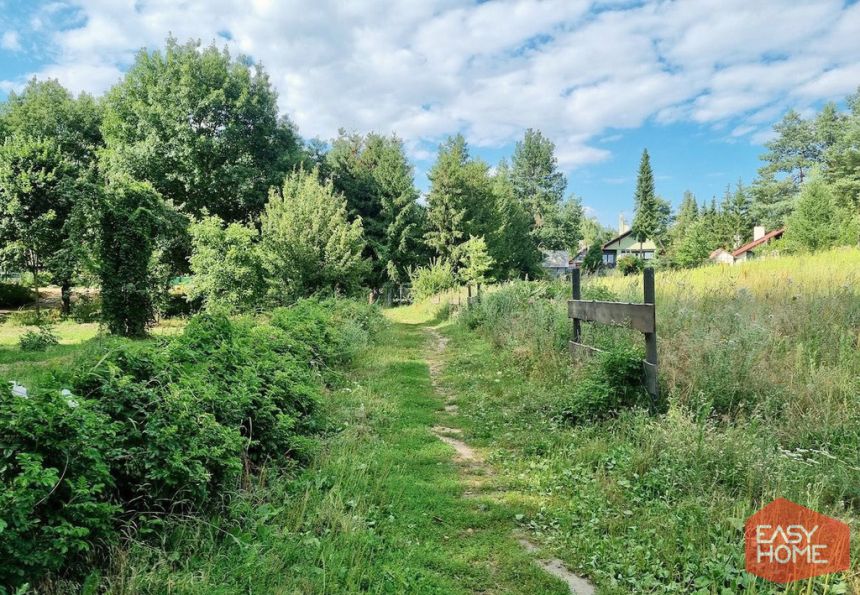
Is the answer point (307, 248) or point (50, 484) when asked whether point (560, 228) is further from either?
point (50, 484)

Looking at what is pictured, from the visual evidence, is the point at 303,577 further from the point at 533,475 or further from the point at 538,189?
the point at 538,189

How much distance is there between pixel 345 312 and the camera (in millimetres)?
12602

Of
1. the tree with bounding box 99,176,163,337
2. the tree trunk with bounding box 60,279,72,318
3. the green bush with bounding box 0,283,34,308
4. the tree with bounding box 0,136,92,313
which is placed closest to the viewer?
the tree with bounding box 99,176,163,337

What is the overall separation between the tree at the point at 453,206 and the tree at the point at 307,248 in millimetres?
21164

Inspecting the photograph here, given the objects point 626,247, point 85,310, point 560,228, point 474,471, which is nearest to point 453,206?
point 560,228

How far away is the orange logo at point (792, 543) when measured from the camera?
8.13 ft

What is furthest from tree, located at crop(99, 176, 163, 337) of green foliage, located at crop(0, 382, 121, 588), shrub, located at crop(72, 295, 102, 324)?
green foliage, located at crop(0, 382, 121, 588)

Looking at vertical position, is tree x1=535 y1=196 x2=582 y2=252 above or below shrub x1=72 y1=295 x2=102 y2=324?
above

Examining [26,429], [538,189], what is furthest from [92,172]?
[538,189]

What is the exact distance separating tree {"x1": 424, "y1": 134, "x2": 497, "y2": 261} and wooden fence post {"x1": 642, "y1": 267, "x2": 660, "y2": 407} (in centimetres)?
3176

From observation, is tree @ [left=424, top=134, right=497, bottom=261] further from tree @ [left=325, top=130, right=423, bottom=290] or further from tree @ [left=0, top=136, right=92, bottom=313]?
tree @ [left=0, top=136, right=92, bottom=313]

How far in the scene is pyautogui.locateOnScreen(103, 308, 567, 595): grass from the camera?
246cm

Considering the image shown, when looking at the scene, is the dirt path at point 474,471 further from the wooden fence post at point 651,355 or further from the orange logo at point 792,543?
the wooden fence post at point 651,355

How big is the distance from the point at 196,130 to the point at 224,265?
18938mm
